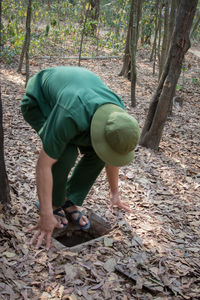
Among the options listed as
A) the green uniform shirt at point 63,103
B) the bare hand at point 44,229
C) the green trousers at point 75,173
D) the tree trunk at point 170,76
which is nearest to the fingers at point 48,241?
the bare hand at point 44,229

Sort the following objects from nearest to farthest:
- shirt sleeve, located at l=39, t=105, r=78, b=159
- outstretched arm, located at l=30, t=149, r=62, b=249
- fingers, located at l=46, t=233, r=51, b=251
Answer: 1. shirt sleeve, located at l=39, t=105, r=78, b=159
2. outstretched arm, located at l=30, t=149, r=62, b=249
3. fingers, located at l=46, t=233, r=51, b=251

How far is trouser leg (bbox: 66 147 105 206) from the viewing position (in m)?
2.41

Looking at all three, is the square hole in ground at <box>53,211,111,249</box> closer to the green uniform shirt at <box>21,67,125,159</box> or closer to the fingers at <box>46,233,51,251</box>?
the fingers at <box>46,233,51,251</box>

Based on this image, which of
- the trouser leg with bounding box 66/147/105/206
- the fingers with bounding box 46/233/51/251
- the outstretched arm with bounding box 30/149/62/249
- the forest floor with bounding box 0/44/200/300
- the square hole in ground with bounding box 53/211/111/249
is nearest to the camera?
the outstretched arm with bounding box 30/149/62/249

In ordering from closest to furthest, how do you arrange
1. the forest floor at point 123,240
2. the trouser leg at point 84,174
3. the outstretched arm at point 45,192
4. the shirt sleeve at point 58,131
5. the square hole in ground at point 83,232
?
the shirt sleeve at point 58,131 < the outstretched arm at point 45,192 < the forest floor at point 123,240 < the trouser leg at point 84,174 < the square hole in ground at point 83,232

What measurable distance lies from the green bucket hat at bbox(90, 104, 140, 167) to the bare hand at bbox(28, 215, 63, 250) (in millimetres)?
→ 578

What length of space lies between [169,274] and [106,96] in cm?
134

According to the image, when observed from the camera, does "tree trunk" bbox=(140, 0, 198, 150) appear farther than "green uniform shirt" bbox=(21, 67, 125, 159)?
Yes

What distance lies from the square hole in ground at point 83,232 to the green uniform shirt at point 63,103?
3.13ft

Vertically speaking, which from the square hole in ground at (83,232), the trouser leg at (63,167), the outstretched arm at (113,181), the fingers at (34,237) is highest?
the trouser leg at (63,167)

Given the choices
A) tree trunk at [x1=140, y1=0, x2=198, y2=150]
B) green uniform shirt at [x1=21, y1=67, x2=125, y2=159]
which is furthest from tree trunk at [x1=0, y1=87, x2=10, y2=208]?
tree trunk at [x1=140, y1=0, x2=198, y2=150]

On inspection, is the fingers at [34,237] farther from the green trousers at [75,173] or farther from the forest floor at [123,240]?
the green trousers at [75,173]

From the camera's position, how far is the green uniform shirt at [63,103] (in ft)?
5.92

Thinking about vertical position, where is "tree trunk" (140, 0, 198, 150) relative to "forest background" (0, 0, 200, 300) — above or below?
above
